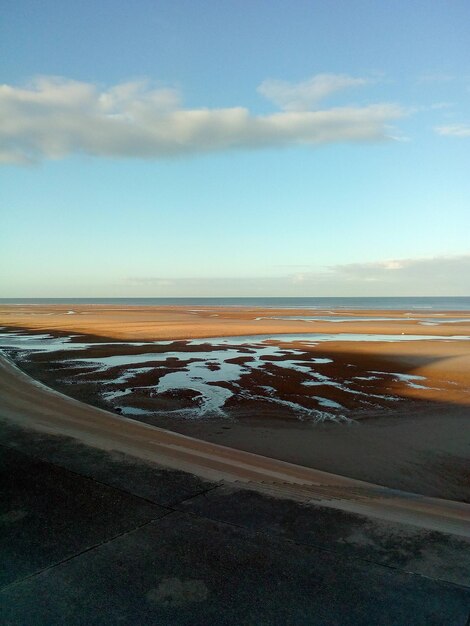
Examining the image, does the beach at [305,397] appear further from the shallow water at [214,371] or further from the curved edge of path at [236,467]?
the curved edge of path at [236,467]

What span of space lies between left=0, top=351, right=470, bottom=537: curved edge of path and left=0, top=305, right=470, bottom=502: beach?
0.63m

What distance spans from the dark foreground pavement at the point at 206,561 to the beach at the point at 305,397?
103 inches

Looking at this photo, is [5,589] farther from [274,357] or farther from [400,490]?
[274,357]

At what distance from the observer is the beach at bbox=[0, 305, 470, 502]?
7941 millimetres

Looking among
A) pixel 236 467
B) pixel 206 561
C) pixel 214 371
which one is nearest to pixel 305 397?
pixel 214 371

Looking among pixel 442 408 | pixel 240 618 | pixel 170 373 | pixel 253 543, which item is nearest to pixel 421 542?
pixel 253 543

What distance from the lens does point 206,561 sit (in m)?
3.91

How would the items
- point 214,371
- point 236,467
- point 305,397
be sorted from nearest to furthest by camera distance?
point 236,467, point 305,397, point 214,371

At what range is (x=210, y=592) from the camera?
138 inches

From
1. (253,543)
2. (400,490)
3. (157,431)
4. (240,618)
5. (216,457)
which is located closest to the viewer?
(240,618)

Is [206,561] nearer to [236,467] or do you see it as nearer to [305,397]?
[236,467]

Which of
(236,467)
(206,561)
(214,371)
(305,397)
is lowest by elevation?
(305,397)

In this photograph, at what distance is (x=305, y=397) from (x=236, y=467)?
6121 millimetres

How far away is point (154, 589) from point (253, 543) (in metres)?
1.03
